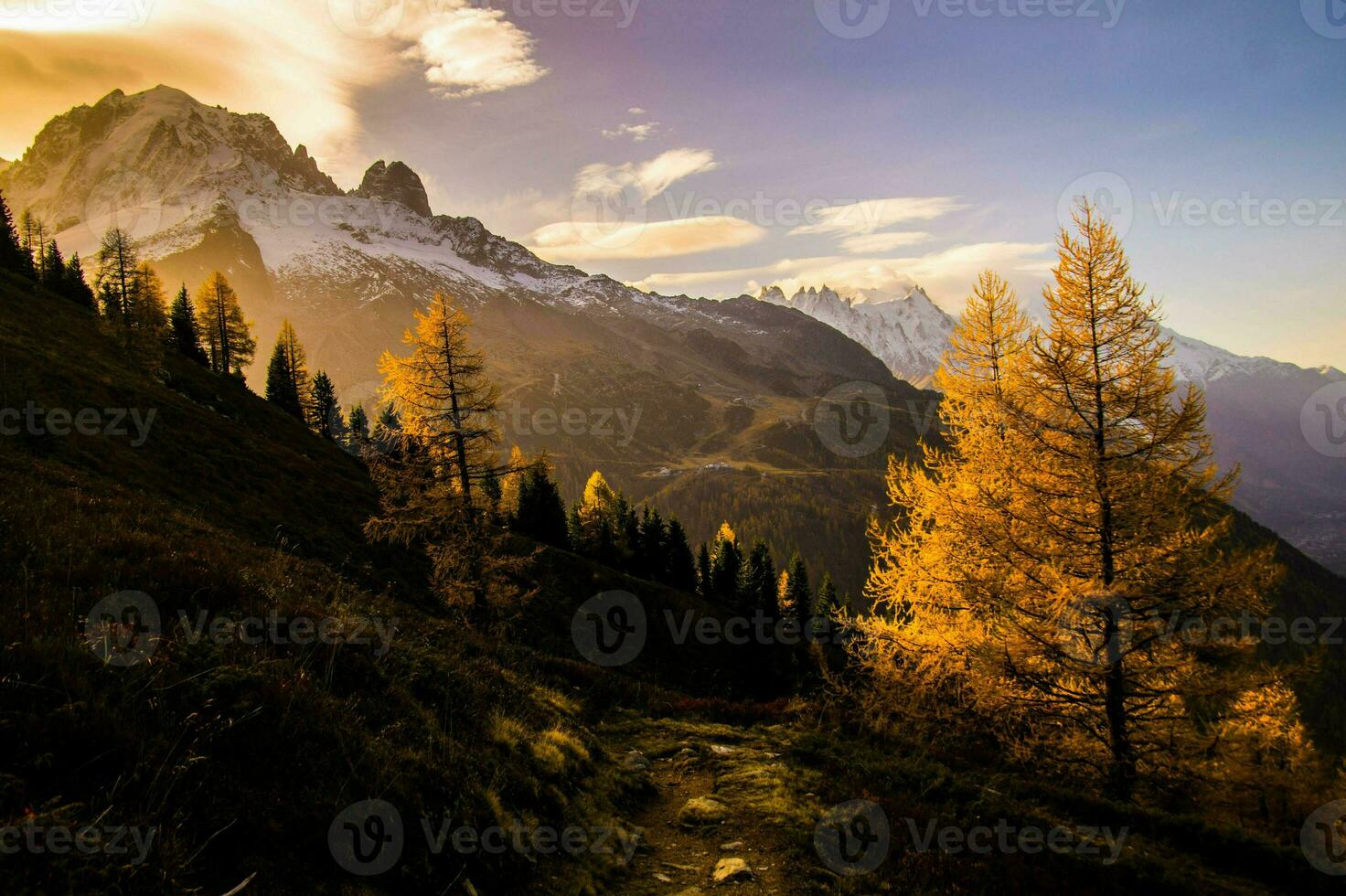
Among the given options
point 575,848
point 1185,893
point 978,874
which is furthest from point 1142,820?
point 575,848

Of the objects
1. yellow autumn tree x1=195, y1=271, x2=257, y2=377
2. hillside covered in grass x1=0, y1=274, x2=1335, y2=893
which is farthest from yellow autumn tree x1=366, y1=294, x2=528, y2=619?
yellow autumn tree x1=195, y1=271, x2=257, y2=377

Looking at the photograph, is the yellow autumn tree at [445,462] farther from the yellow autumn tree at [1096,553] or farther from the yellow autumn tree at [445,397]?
the yellow autumn tree at [1096,553]

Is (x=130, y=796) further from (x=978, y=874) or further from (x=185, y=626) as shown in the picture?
(x=978, y=874)

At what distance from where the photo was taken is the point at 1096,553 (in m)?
10.7

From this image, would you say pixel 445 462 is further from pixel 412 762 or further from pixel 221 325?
pixel 221 325

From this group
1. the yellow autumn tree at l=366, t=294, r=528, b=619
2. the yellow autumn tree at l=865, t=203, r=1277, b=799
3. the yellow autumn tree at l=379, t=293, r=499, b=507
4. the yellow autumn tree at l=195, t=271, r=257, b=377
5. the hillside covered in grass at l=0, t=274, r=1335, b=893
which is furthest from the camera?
the yellow autumn tree at l=195, t=271, r=257, b=377

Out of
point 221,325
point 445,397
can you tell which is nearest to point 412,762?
point 445,397

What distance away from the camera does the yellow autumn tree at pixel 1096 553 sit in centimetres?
1018

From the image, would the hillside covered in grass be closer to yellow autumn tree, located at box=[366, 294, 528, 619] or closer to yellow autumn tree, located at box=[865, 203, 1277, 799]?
yellow autumn tree, located at box=[865, 203, 1277, 799]

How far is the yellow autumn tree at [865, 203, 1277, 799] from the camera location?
10.2 metres

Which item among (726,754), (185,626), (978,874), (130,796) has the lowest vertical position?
(726,754)

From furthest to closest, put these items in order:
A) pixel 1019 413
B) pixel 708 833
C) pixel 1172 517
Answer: pixel 1019 413 < pixel 1172 517 < pixel 708 833

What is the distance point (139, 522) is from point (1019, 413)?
16523mm

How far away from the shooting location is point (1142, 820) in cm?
891
